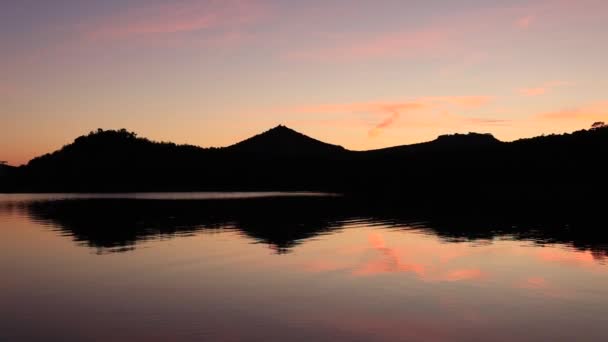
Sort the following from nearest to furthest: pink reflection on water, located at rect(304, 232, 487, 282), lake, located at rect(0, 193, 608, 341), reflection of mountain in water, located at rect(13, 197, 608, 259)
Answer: lake, located at rect(0, 193, 608, 341)
pink reflection on water, located at rect(304, 232, 487, 282)
reflection of mountain in water, located at rect(13, 197, 608, 259)

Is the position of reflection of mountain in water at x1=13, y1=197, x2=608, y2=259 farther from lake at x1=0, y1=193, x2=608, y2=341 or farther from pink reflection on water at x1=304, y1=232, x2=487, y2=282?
pink reflection on water at x1=304, y1=232, x2=487, y2=282

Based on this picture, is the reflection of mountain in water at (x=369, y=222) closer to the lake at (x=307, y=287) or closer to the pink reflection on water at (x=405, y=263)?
the lake at (x=307, y=287)

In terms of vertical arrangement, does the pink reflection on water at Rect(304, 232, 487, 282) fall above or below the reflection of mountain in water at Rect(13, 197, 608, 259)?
below

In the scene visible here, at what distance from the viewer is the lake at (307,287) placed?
1691 centimetres

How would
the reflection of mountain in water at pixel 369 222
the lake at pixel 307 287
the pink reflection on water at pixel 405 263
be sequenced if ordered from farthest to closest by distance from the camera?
the reflection of mountain in water at pixel 369 222
the pink reflection on water at pixel 405 263
the lake at pixel 307 287

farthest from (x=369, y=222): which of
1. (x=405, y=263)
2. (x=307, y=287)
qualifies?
(x=307, y=287)

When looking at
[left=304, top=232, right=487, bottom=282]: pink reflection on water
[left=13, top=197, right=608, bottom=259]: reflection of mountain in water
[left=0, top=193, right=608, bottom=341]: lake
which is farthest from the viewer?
[left=13, top=197, right=608, bottom=259]: reflection of mountain in water

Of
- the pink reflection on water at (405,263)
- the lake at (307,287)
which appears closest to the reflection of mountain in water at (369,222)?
the lake at (307,287)

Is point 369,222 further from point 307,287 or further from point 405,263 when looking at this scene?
point 307,287

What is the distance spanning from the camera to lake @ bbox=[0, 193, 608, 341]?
16.9 m

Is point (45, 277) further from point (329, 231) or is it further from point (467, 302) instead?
point (329, 231)

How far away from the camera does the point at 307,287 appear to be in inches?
931

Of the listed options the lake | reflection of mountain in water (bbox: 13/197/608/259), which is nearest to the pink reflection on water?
the lake

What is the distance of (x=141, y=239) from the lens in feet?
142
